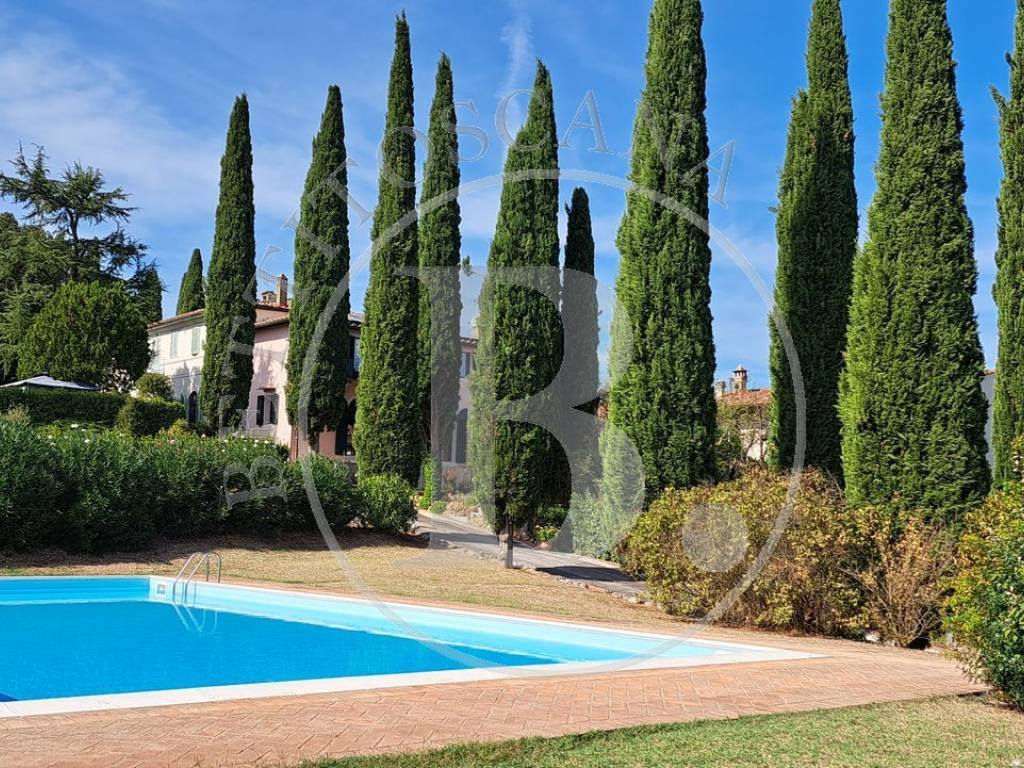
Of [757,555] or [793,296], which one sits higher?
[793,296]

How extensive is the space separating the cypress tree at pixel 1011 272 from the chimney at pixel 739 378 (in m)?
24.6

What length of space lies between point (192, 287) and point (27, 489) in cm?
3463

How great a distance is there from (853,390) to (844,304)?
4955mm

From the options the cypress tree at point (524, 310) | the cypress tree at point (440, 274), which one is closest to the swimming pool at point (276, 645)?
the cypress tree at point (524, 310)

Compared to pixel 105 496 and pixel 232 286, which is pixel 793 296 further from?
pixel 232 286

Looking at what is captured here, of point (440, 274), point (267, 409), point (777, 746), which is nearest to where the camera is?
point (777, 746)

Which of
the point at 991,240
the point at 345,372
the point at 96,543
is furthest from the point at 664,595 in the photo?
the point at 345,372

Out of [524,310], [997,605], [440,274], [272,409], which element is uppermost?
[440,274]

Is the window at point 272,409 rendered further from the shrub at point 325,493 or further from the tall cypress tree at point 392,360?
the shrub at point 325,493

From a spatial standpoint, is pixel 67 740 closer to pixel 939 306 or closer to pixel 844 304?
pixel 939 306

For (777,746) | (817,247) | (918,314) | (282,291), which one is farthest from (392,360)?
(282,291)

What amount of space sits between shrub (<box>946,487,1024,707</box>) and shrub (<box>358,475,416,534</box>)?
43.4ft

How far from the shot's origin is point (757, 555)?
11.2 m

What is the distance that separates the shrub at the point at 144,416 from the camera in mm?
27891
